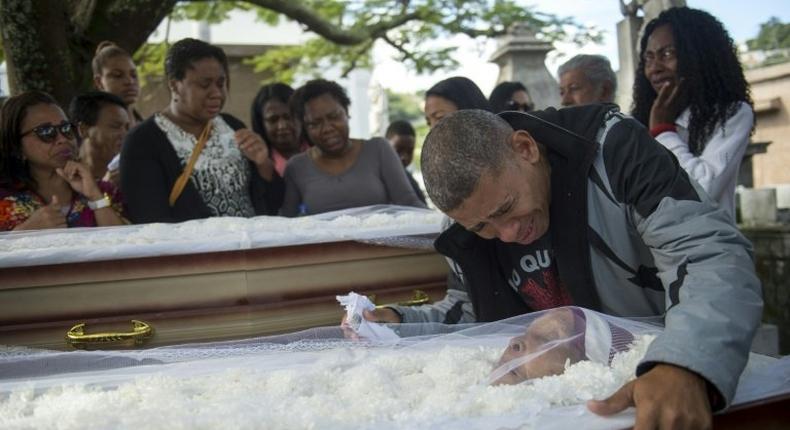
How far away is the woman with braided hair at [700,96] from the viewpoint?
2.67 m

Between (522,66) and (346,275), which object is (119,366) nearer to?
(346,275)

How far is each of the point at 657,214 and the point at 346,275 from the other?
49.7 inches

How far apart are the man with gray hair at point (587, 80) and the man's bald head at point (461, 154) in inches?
78.2

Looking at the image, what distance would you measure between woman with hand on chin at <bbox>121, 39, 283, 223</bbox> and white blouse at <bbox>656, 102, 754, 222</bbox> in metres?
1.71

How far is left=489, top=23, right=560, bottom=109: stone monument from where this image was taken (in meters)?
6.79

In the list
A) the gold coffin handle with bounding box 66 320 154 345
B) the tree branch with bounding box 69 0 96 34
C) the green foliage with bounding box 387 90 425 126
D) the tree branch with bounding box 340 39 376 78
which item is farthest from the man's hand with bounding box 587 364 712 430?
the green foliage with bounding box 387 90 425 126

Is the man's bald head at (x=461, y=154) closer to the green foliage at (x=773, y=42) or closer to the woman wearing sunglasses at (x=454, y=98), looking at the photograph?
the woman wearing sunglasses at (x=454, y=98)

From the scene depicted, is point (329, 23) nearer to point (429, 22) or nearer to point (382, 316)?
point (429, 22)

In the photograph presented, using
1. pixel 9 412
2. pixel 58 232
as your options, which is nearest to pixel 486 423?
pixel 9 412

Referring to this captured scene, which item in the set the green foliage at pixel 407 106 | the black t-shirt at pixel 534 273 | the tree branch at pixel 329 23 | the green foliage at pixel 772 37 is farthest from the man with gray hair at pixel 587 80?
the green foliage at pixel 407 106

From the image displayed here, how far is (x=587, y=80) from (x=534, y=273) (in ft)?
Result: 6.13

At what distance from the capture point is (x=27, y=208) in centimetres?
279

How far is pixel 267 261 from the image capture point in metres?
2.46

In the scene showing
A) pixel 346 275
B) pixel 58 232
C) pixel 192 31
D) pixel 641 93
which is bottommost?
pixel 346 275
